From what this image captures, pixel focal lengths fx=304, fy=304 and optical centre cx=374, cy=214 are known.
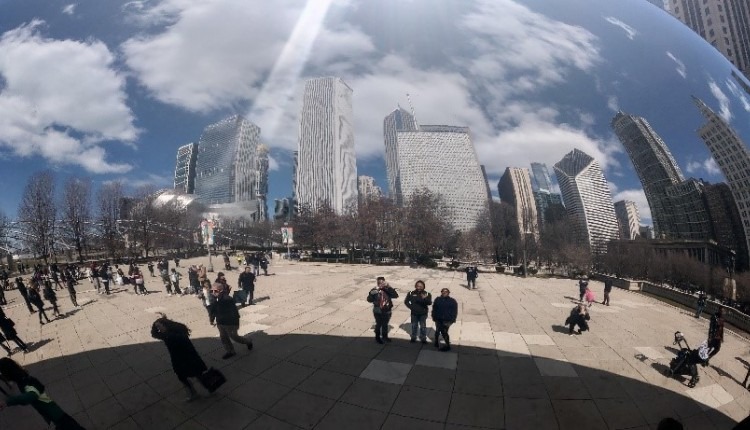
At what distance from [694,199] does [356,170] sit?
3.49 m

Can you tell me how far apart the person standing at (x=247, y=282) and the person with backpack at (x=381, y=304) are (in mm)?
1864

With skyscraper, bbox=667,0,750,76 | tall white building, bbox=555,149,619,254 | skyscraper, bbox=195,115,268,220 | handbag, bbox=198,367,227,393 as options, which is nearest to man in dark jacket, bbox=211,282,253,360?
handbag, bbox=198,367,227,393

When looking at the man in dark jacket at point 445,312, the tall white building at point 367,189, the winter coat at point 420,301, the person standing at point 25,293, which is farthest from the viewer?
the winter coat at point 420,301

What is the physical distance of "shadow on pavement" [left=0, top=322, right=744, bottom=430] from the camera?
2971mm

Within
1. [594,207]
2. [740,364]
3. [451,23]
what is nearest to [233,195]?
[451,23]

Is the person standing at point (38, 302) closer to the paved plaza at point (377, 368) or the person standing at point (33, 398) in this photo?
the paved plaza at point (377, 368)

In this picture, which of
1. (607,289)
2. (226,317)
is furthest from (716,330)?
(226,317)

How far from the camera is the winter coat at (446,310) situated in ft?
16.5

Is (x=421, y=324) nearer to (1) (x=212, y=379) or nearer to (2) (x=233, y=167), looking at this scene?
(1) (x=212, y=379)

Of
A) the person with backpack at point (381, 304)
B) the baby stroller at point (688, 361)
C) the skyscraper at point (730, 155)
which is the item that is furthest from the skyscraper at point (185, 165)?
A: the skyscraper at point (730, 155)

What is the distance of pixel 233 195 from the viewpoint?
3.57 meters

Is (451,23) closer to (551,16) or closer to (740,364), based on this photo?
(551,16)

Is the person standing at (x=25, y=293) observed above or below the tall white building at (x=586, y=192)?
below

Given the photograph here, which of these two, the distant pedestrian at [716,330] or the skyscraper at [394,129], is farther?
the skyscraper at [394,129]
